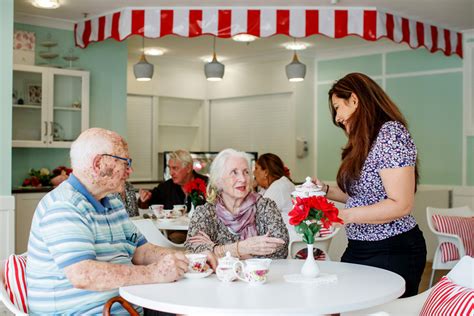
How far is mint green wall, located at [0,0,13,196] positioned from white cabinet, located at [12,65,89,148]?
1.24m

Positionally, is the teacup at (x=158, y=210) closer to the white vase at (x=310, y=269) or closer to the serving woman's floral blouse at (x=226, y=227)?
the serving woman's floral blouse at (x=226, y=227)

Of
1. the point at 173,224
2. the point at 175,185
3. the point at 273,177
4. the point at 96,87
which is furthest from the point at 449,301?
the point at 96,87

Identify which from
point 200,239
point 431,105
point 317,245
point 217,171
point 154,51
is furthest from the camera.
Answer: point 154,51

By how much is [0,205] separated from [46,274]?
10.3 feet

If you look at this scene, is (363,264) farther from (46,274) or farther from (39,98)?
(39,98)

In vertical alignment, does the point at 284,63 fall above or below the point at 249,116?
above

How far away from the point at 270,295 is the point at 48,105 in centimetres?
497

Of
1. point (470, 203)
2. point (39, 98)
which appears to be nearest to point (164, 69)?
point (39, 98)

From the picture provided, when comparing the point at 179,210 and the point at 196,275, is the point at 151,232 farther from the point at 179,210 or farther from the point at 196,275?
the point at 196,275

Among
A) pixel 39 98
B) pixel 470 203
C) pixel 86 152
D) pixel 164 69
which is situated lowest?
pixel 470 203

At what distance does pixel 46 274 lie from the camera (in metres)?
2.21

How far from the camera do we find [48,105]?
654cm

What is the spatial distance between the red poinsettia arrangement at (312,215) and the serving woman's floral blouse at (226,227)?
23.9 inches

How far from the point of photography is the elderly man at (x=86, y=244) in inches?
83.6
